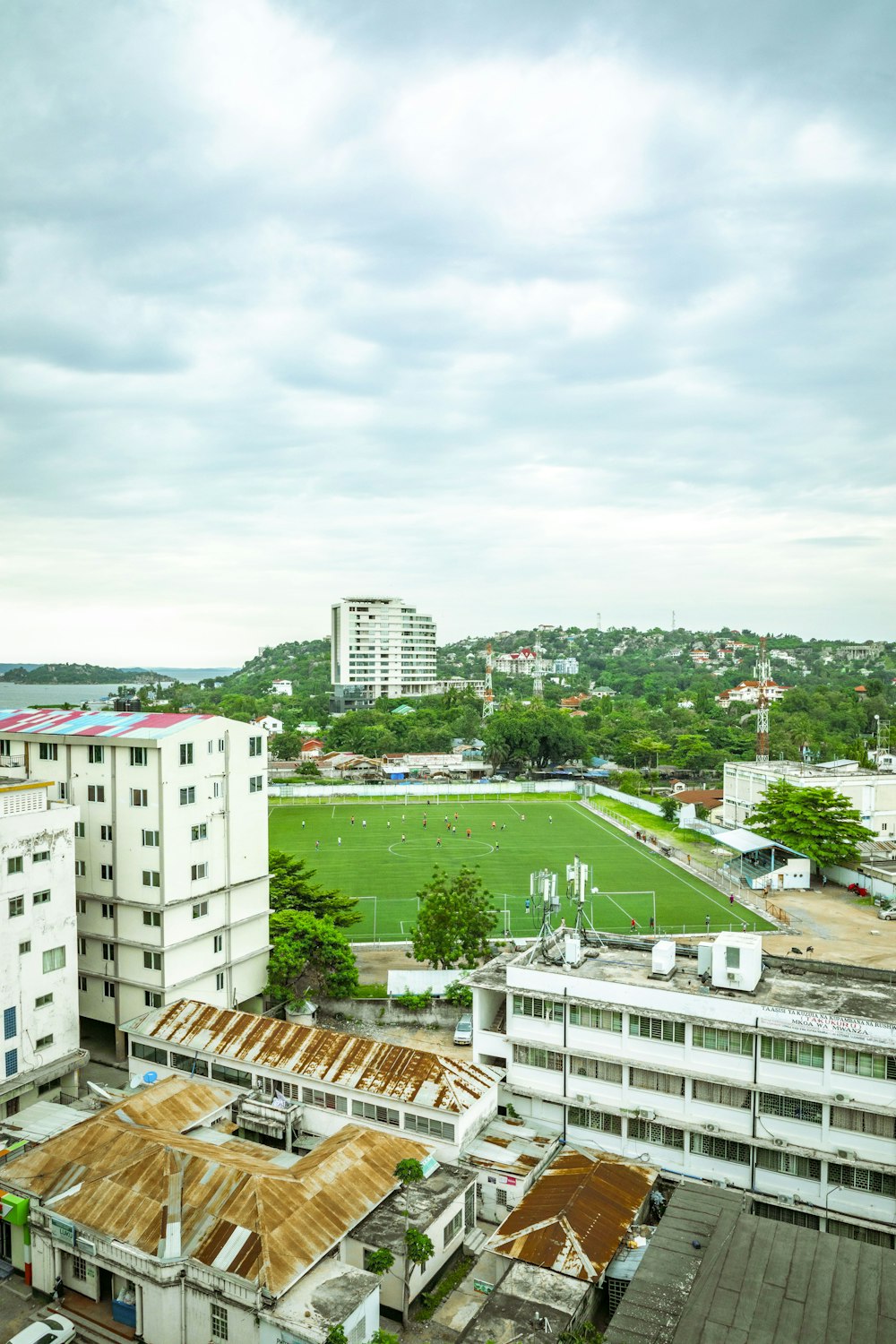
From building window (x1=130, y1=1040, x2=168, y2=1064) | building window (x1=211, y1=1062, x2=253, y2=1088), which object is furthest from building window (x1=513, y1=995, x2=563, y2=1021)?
building window (x1=130, y1=1040, x2=168, y2=1064)

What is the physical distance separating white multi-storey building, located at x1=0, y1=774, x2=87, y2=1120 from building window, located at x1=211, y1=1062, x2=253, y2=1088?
3441 mm

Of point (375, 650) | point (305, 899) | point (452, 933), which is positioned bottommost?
point (452, 933)

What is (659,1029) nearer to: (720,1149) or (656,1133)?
(656,1133)

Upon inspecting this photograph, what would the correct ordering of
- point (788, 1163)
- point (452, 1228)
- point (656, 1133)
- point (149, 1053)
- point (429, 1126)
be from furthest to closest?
point (149, 1053)
point (656, 1133)
point (429, 1126)
point (788, 1163)
point (452, 1228)

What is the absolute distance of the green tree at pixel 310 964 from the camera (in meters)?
28.0

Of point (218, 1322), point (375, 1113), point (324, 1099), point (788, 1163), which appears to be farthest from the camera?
point (324, 1099)

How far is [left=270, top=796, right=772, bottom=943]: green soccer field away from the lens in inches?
1570

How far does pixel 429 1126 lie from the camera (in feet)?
63.1

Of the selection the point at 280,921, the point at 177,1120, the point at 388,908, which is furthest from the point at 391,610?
→ the point at 177,1120

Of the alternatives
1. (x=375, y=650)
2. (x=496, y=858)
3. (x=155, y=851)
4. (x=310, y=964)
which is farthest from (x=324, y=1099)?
(x=375, y=650)

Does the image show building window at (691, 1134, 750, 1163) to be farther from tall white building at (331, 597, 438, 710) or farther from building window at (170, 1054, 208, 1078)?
tall white building at (331, 597, 438, 710)

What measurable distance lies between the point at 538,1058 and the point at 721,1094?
424cm

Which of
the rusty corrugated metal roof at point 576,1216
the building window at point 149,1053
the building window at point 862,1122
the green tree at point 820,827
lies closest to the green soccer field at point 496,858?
the green tree at point 820,827

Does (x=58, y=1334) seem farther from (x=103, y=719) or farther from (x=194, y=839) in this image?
(x=103, y=719)
